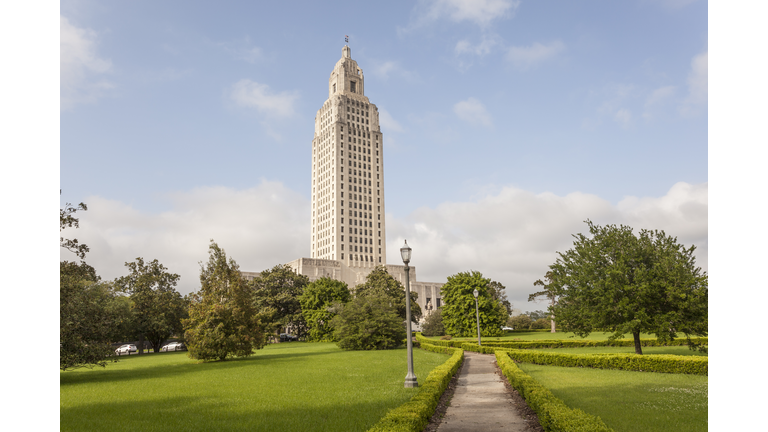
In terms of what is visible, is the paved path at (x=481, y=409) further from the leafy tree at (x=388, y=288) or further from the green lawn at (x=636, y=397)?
the leafy tree at (x=388, y=288)

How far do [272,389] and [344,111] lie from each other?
125m

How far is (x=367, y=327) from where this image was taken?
40.7 m

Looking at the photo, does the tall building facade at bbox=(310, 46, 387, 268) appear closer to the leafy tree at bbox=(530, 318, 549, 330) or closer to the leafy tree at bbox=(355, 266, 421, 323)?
the leafy tree at bbox=(355, 266, 421, 323)

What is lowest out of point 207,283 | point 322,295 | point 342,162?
point 322,295

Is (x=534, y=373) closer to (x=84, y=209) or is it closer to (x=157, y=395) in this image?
(x=157, y=395)

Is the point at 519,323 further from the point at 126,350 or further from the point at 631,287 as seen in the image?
the point at 126,350

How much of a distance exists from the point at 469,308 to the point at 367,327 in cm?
2118

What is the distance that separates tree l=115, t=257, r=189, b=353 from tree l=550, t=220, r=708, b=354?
42.9 m

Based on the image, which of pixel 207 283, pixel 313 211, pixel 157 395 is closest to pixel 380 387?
pixel 157 395

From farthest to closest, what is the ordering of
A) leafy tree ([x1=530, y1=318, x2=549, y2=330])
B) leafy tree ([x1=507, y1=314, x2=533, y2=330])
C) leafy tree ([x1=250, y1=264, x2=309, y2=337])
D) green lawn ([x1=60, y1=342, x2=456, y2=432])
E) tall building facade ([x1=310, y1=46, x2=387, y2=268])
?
tall building facade ([x1=310, y1=46, x2=387, y2=268]) → leafy tree ([x1=530, y1=318, x2=549, y2=330]) → leafy tree ([x1=507, y1=314, x2=533, y2=330]) → leafy tree ([x1=250, y1=264, x2=309, y2=337]) → green lawn ([x1=60, y1=342, x2=456, y2=432])

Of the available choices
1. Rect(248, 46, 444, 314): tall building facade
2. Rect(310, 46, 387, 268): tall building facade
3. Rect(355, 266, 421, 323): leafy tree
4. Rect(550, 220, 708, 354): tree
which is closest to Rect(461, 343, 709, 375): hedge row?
Rect(550, 220, 708, 354): tree

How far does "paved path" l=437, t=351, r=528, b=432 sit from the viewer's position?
10.8 metres

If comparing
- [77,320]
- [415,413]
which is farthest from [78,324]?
[415,413]

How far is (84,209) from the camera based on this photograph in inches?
842
